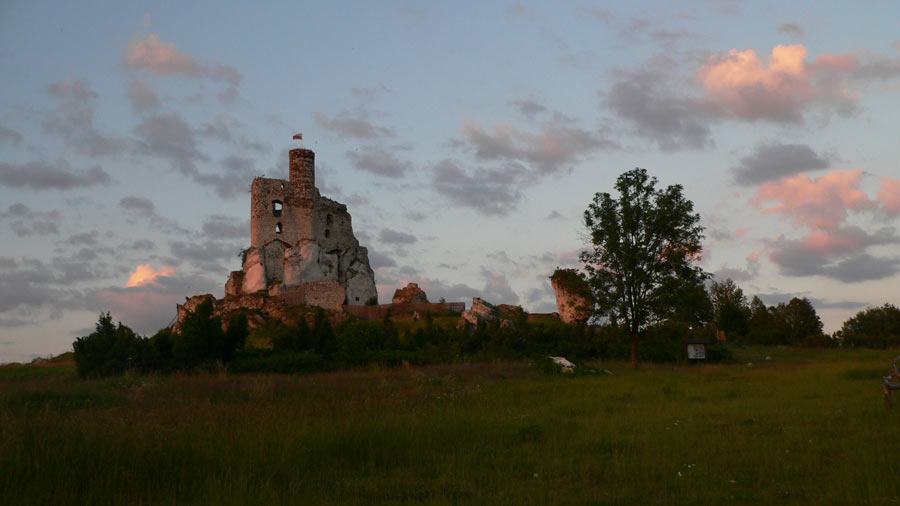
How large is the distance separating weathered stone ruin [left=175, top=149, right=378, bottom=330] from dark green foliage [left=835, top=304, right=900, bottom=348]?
3989 centimetres

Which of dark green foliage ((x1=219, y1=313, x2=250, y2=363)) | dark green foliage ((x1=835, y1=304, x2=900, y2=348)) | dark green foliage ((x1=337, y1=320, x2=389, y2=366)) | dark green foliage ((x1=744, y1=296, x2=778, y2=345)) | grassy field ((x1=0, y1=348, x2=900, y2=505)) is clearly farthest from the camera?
dark green foliage ((x1=744, y1=296, x2=778, y2=345))

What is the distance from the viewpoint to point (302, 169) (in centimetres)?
7031

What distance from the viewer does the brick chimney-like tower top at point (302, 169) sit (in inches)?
2753

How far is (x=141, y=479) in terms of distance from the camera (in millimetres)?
8867

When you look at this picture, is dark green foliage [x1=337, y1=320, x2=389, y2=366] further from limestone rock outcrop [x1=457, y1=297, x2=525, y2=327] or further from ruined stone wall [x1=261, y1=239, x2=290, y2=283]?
ruined stone wall [x1=261, y1=239, x2=290, y2=283]

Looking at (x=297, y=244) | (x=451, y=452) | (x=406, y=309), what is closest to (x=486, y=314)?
(x=406, y=309)

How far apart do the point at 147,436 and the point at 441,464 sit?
408 cm

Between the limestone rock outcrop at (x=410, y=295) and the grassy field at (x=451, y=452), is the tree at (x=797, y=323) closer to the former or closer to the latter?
the limestone rock outcrop at (x=410, y=295)

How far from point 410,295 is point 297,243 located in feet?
39.4

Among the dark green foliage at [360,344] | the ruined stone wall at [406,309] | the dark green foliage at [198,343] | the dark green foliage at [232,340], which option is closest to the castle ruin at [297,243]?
the ruined stone wall at [406,309]

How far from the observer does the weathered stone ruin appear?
67.5 meters

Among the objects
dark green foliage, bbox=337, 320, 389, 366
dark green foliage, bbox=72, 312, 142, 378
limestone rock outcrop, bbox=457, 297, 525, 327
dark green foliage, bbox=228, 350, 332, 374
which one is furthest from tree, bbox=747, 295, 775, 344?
dark green foliage, bbox=72, 312, 142, 378

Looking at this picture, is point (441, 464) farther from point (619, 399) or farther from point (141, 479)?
point (619, 399)

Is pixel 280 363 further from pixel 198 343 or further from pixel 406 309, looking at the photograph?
pixel 406 309
